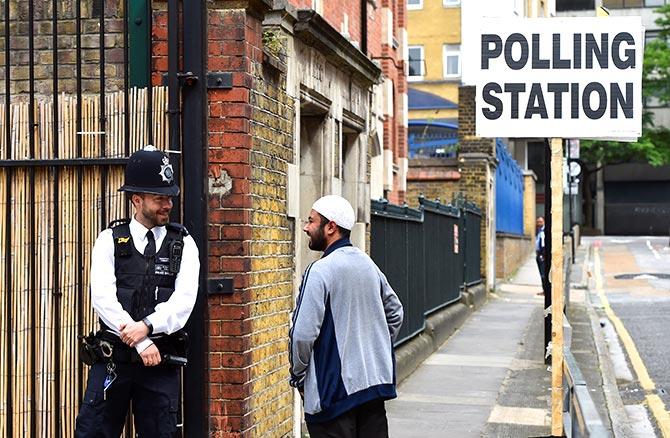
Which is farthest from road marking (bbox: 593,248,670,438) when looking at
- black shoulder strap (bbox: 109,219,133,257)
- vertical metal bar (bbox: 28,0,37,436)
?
black shoulder strap (bbox: 109,219,133,257)

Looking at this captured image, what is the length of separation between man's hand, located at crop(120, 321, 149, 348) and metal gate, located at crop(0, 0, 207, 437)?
1236 millimetres

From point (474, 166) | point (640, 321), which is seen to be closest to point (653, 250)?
point (474, 166)

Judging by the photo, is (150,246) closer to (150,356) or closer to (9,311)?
(150,356)

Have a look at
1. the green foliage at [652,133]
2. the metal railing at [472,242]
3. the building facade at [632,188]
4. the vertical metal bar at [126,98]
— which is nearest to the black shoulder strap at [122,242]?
the vertical metal bar at [126,98]

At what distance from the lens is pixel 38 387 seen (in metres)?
6.57

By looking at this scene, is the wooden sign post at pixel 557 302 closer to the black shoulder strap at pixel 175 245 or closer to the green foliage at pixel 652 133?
the black shoulder strap at pixel 175 245

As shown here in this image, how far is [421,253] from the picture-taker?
1562 cm

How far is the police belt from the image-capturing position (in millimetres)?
5465

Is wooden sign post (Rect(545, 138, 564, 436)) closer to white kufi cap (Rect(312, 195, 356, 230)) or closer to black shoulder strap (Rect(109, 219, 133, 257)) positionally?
white kufi cap (Rect(312, 195, 356, 230))

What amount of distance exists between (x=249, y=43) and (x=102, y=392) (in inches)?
91.2

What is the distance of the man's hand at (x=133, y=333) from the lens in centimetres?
534

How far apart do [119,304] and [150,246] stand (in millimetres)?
318

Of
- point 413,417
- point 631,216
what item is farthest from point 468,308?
point 631,216

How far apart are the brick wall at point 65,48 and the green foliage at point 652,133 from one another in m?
56.1
